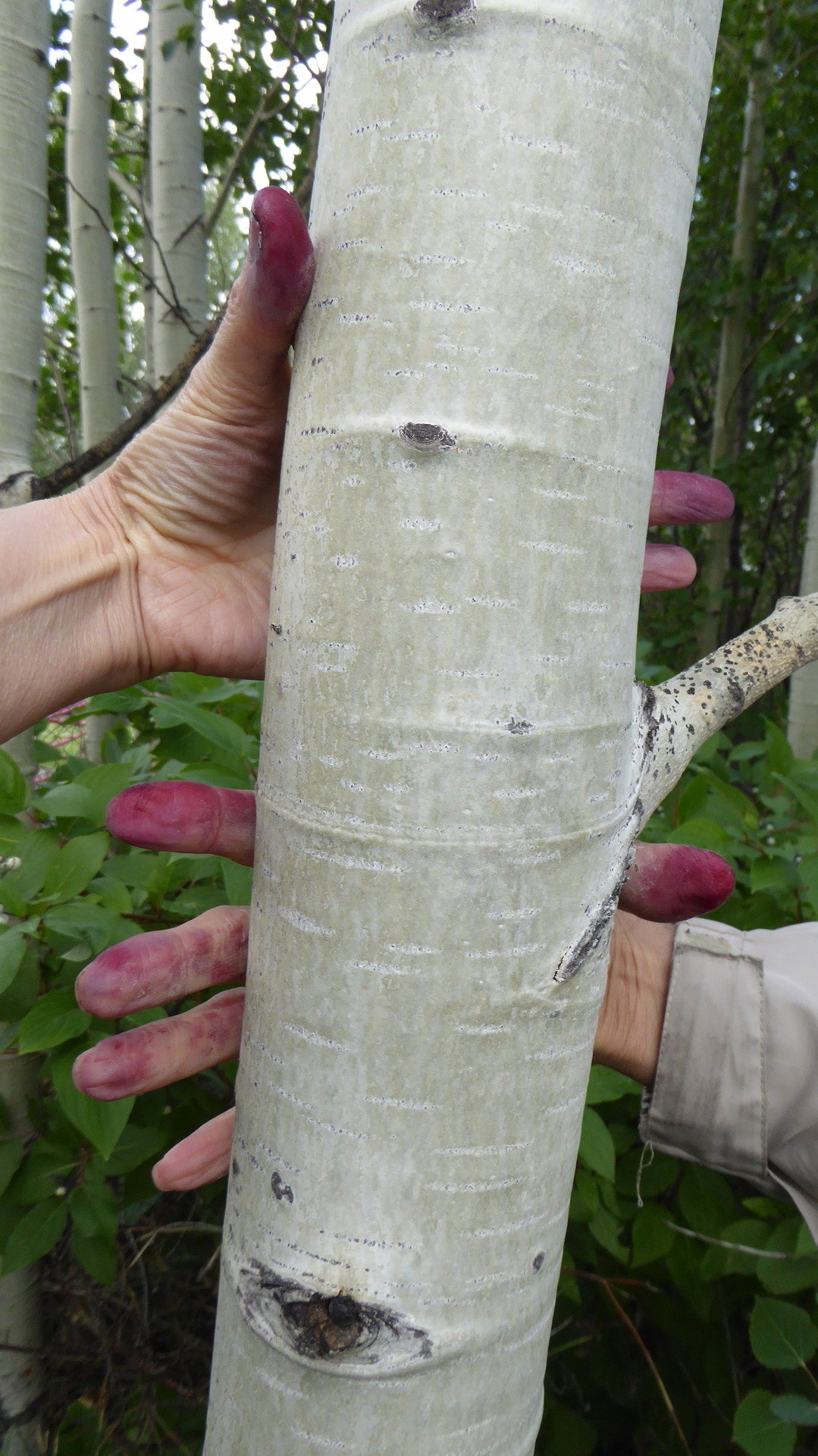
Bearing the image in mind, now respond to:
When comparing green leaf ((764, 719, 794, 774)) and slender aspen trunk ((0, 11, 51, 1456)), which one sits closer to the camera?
green leaf ((764, 719, 794, 774))

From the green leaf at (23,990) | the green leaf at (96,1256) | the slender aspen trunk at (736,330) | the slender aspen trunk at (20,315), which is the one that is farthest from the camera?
the slender aspen trunk at (736,330)

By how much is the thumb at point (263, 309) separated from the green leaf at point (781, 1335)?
146 cm

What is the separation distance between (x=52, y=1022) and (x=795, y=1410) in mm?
1152

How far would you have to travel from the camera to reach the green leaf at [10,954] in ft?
3.47

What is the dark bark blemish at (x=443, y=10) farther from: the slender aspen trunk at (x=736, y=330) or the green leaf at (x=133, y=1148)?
the slender aspen trunk at (x=736, y=330)

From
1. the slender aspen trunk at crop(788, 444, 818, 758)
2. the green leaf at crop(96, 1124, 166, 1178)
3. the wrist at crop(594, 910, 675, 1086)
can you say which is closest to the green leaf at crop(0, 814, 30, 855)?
the green leaf at crop(96, 1124, 166, 1178)

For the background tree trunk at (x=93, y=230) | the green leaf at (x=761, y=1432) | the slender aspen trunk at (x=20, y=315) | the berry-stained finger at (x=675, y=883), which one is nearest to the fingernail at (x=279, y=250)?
the berry-stained finger at (x=675, y=883)

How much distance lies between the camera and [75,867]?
1189mm

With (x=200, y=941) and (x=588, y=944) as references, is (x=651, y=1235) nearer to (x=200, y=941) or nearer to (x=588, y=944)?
(x=200, y=941)

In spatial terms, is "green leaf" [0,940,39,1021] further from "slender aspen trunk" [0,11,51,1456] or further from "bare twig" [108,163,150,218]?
"bare twig" [108,163,150,218]

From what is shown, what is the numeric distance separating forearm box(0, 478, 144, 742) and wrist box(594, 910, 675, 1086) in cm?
79

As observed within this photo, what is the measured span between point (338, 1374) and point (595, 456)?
658 mm

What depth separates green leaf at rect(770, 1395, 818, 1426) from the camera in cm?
116

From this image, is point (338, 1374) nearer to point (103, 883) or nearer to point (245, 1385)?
point (245, 1385)
